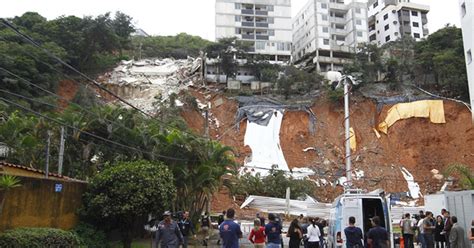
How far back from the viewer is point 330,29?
71312mm

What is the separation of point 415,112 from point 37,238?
4052cm

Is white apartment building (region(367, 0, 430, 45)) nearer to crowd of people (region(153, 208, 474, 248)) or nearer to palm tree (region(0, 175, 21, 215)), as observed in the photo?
crowd of people (region(153, 208, 474, 248))

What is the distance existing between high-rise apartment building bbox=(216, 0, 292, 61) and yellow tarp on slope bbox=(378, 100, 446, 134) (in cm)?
2768

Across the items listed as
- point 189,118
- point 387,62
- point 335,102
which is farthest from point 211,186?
point 387,62

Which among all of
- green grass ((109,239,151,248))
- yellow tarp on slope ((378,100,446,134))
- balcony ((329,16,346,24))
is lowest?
green grass ((109,239,151,248))

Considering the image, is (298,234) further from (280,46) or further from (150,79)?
(280,46)

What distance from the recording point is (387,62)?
4878 cm

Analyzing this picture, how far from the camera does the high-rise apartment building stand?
229 feet

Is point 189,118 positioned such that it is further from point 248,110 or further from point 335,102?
point 335,102

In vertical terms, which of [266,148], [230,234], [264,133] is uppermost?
[264,133]

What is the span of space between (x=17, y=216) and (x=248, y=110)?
34149 mm

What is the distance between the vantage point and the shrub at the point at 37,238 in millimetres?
10750

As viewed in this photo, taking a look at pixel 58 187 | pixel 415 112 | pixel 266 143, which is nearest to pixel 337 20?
pixel 415 112

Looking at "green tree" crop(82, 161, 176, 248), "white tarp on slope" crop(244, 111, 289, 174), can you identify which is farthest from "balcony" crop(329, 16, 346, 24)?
"green tree" crop(82, 161, 176, 248)
